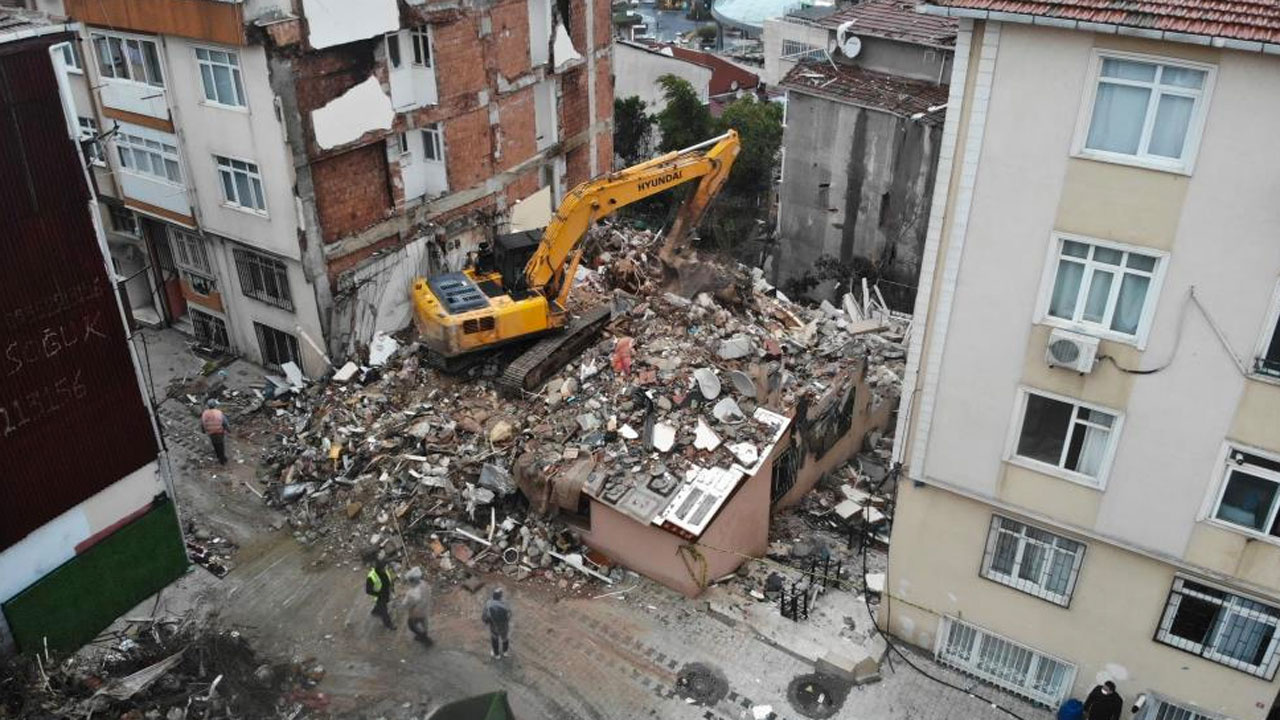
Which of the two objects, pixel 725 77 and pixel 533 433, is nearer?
pixel 533 433

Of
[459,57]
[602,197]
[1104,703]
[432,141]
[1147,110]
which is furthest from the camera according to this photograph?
[432,141]

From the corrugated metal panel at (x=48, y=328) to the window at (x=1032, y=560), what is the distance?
13463 millimetres

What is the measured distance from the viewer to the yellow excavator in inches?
785

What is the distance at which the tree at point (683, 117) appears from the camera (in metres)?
38.4

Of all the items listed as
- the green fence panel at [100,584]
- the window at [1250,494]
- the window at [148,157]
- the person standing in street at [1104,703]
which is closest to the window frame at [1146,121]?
the window at [1250,494]

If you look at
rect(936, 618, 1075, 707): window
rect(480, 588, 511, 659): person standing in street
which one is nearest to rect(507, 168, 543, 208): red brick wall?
rect(480, 588, 511, 659): person standing in street

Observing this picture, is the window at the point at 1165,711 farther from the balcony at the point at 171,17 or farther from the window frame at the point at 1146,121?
the balcony at the point at 171,17

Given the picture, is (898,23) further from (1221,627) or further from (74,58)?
(74,58)

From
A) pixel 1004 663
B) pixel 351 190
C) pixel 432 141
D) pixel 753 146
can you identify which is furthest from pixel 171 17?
pixel 753 146

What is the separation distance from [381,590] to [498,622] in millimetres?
2065

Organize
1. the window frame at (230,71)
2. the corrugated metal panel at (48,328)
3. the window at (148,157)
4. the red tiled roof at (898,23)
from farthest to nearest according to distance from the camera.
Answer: the red tiled roof at (898,23)
the window at (148,157)
the window frame at (230,71)
the corrugated metal panel at (48,328)

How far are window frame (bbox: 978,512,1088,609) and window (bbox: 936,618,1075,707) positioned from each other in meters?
1.03

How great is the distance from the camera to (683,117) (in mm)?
38844

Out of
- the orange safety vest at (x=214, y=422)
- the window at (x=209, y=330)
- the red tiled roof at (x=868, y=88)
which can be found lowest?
the window at (x=209, y=330)
